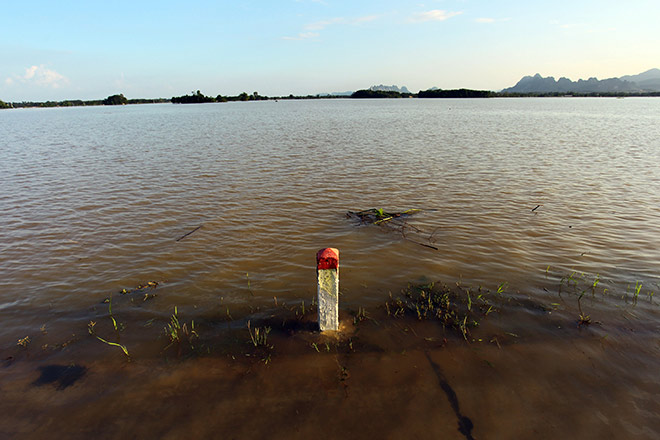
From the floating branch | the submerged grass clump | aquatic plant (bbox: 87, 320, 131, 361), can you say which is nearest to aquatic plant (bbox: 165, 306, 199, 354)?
aquatic plant (bbox: 87, 320, 131, 361)

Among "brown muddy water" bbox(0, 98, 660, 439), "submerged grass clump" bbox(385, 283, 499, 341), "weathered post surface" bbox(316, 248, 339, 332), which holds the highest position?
"weathered post surface" bbox(316, 248, 339, 332)

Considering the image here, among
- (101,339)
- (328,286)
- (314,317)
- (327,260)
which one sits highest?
(327,260)

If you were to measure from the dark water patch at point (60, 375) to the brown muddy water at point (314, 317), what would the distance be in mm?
23

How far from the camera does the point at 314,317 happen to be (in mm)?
5684

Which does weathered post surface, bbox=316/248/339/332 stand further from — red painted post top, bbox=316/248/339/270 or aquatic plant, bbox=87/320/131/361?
aquatic plant, bbox=87/320/131/361

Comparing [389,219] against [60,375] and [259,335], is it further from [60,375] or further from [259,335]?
[60,375]

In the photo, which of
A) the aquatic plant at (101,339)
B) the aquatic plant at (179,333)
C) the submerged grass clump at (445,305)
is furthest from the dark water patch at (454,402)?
the aquatic plant at (101,339)

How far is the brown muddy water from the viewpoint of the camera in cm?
389

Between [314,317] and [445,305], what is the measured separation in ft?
7.82

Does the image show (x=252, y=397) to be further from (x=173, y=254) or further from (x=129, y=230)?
(x=129, y=230)

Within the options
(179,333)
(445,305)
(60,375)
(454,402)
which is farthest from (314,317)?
(60,375)

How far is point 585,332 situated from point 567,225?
5.28 metres

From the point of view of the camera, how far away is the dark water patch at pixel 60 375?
14.3ft

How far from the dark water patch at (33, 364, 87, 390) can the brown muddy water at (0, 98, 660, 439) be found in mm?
23
